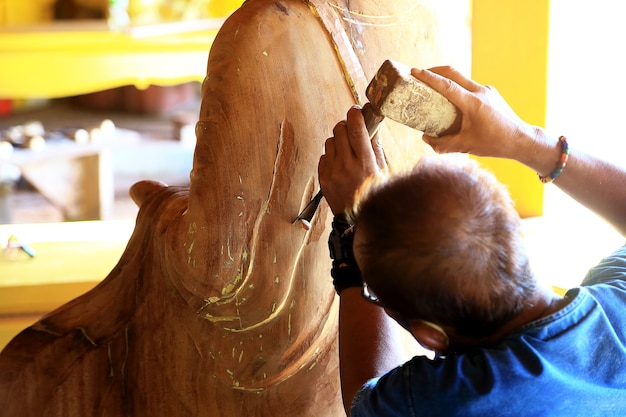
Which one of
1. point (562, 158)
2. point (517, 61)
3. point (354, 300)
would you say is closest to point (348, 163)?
point (354, 300)

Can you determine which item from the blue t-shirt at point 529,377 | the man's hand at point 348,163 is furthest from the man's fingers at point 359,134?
the blue t-shirt at point 529,377

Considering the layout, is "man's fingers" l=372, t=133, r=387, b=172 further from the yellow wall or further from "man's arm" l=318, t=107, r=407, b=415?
the yellow wall

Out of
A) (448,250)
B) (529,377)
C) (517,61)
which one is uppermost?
(517,61)

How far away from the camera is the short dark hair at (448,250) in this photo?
2.37 ft

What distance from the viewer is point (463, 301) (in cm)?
73

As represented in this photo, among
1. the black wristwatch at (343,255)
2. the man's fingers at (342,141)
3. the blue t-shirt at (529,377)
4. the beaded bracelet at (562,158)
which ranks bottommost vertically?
the blue t-shirt at (529,377)

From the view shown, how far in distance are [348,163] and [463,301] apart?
0.71 feet

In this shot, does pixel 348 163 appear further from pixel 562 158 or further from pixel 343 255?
pixel 562 158

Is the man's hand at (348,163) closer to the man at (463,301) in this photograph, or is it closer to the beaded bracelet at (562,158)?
the man at (463,301)

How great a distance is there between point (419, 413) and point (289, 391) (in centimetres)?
36

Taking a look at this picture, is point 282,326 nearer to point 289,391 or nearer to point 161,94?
point 289,391

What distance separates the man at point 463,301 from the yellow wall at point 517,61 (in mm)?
961

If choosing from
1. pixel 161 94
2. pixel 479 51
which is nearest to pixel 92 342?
pixel 479 51

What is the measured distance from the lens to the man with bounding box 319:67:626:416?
28.7 inches
